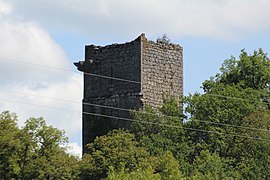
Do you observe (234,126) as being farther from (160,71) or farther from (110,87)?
(110,87)

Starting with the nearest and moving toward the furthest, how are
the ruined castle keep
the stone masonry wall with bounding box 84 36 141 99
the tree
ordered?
the tree, the ruined castle keep, the stone masonry wall with bounding box 84 36 141 99

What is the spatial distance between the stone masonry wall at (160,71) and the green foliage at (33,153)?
6693 mm

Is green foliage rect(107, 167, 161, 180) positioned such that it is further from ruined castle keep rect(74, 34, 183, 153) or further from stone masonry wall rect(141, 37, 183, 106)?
stone masonry wall rect(141, 37, 183, 106)

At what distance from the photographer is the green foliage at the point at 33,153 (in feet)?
163

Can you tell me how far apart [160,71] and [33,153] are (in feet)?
29.8

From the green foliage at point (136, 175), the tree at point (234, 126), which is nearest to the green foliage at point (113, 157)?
the green foliage at point (136, 175)

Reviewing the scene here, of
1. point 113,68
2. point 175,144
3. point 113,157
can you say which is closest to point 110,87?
point 113,68

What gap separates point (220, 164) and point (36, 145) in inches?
272

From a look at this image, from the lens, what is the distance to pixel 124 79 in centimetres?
5672

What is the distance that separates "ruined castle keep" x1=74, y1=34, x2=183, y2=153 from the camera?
5634 cm

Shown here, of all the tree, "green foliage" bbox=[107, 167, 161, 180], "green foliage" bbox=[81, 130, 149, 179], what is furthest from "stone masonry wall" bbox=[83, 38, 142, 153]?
"green foliage" bbox=[107, 167, 161, 180]

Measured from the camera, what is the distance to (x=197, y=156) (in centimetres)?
5312

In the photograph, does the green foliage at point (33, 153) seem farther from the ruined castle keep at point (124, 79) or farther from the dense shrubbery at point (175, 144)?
the ruined castle keep at point (124, 79)

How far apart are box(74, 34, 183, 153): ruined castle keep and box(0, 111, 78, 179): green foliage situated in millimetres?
6287
